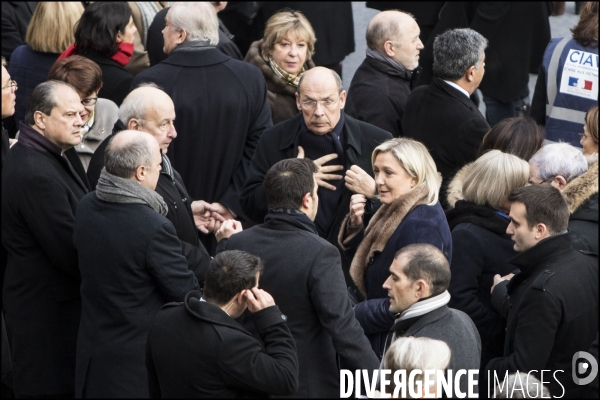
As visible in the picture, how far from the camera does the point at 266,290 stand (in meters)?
3.84

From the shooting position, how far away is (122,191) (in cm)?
404

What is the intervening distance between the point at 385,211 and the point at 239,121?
1.41 metres

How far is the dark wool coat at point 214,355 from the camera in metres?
3.36

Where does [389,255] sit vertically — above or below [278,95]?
below

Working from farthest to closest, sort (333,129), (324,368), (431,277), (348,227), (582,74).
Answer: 1. (582,74)
2. (333,129)
3. (348,227)
4. (324,368)
5. (431,277)

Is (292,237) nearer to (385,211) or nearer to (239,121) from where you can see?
(385,211)

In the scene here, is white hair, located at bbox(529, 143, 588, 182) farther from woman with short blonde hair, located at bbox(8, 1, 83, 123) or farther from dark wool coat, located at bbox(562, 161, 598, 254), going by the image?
woman with short blonde hair, located at bbox(8, 1, 83, 123)

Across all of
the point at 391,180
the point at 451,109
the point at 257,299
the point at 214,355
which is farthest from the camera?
the point at 451,109

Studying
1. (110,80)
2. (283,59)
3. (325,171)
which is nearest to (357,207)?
(325,171)

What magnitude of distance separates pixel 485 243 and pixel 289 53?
7.51 feet

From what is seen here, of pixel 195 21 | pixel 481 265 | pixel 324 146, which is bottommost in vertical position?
pixel 481 265

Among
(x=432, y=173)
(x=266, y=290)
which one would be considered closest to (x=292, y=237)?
(x=266, y=290)

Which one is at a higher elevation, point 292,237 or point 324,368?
point 292,237

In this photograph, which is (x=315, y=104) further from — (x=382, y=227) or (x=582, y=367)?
(x=582, y=367)
